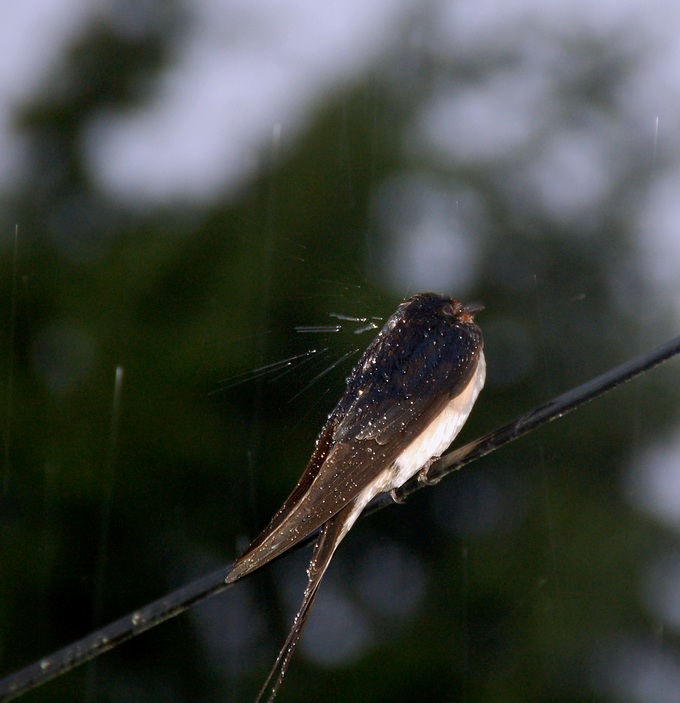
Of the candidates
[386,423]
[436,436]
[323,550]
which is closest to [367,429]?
[386,423]

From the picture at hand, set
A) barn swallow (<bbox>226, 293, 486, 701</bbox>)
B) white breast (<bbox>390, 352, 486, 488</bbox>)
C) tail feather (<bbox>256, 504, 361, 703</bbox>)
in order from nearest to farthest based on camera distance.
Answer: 1. tail feather (<bbox>256, 504, 361, 703</bbox>)
2. barn swallow (<bbox>226, 293, 486, 701</bbox>)
3. white breast (<bbox>390, 352, 486, 488</bbox>)

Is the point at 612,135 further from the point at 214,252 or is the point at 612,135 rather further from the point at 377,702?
the point at 377,702

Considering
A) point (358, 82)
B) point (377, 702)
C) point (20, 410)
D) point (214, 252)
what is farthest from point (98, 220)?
point (377, 702)

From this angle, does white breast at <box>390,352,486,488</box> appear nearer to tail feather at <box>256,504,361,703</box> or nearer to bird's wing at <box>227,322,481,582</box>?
bird's wing at <box>227,322,481,582</box>

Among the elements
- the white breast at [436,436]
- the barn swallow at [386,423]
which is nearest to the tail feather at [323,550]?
the barn swallow at [386,423]

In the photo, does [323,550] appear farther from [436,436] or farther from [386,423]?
[436,436]

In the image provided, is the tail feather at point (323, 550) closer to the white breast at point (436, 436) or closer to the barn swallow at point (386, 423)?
the barn swallow at point (386, 423)

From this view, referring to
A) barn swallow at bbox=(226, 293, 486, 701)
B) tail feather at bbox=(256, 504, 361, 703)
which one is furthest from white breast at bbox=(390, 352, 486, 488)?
tail feather at bbox=(256, 504, 361, 703)
